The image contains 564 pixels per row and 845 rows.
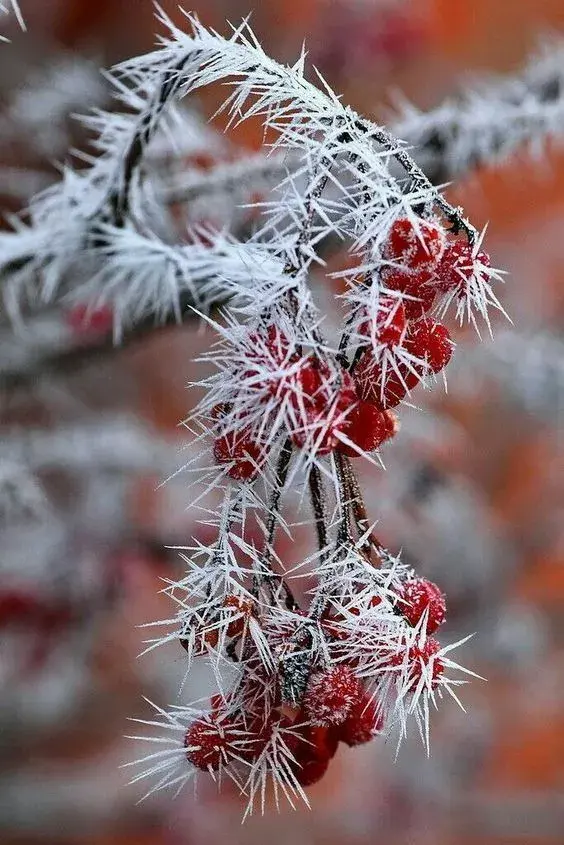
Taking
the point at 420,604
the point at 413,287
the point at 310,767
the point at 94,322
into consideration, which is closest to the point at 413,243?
the point at 413,287

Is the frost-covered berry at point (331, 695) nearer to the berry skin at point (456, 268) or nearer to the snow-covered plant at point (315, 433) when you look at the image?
the snow-covered plant at point (315, 433)

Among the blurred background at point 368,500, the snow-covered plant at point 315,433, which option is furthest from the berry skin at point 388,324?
the blurred background at point 368,500

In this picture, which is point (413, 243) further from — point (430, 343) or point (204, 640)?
point (204, 640)

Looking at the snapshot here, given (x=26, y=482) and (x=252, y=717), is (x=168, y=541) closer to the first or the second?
(x=26, y=482)

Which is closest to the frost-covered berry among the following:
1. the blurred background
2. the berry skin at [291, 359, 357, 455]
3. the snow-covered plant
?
the snow-covered plant

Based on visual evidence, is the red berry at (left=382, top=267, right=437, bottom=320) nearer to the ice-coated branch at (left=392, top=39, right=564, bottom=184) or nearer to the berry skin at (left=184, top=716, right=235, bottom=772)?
the berry skin at (left=184, top=716, right=235, bottom=772)

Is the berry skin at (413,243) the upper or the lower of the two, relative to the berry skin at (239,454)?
upper

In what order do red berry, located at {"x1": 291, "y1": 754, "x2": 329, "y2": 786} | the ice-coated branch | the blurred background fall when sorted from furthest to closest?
1. the blurred background
2. the ice-coated branch
3. red berry, located at {"x1": 291, "y1": 754, "x2": 329, "y2": 786}
